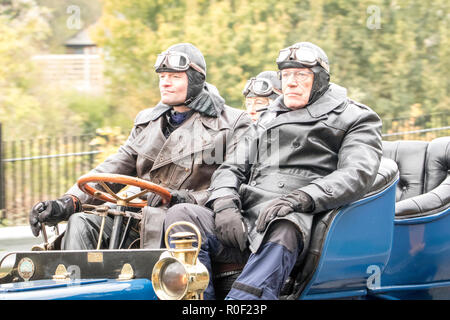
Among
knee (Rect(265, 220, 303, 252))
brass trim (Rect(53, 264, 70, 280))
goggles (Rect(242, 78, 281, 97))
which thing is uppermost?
goggles (Rect(242, 78, 281, 97))


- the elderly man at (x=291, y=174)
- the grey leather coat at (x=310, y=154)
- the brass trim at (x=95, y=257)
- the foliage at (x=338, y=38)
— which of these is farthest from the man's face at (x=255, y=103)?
the foliage at (x=338, y=38)

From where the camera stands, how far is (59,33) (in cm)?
2448

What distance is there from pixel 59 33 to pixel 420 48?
13.6m

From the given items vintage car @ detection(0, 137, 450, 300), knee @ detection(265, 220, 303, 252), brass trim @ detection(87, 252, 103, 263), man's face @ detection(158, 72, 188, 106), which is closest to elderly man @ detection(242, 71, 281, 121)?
man's face @ detection(158, 72, 188, 106)

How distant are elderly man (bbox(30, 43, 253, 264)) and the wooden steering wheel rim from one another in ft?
0.36

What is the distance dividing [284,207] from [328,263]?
36cm

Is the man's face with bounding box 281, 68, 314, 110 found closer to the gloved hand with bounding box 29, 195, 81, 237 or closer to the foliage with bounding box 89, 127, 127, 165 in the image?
the gloved hand with bounding box 29, 195, 81, 237

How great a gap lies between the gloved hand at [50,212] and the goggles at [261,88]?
8.06 ft

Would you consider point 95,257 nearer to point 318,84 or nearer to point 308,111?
point 308,111

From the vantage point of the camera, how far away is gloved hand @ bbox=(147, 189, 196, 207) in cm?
434

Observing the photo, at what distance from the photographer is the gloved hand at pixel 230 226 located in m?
3.90

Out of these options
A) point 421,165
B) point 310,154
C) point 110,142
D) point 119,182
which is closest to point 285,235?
point 310,154
